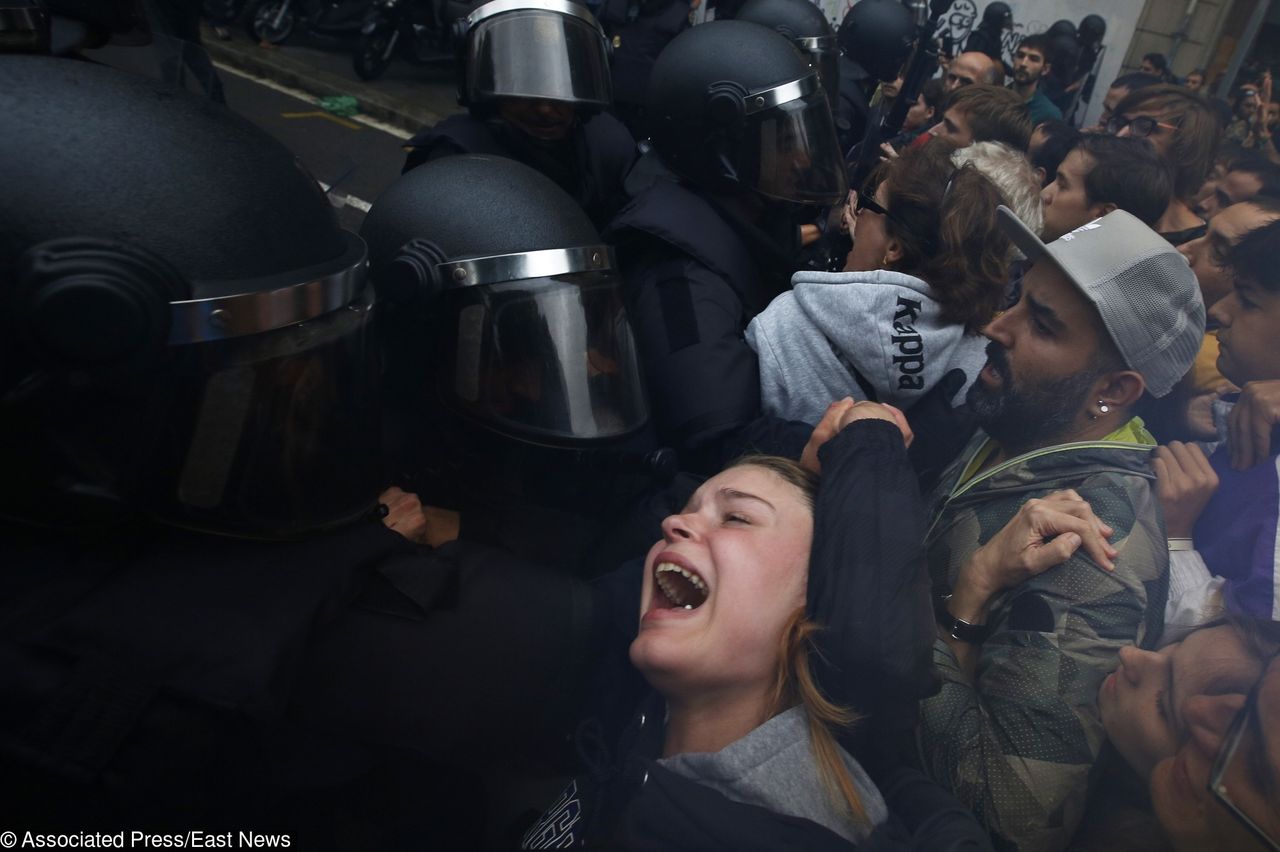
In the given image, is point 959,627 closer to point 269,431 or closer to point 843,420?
point 843,420

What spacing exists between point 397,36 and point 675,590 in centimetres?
927

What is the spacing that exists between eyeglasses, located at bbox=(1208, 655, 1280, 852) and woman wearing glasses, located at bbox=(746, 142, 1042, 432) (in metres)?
1.18

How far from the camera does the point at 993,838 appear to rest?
4.42 feet

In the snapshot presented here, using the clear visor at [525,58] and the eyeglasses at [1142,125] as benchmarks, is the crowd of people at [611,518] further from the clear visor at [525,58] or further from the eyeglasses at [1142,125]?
the eyeglasses at [1142,125]

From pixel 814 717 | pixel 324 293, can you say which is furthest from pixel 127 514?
pixel 814 717

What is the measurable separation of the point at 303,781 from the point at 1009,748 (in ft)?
3.69

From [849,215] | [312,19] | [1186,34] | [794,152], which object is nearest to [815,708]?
[794,152]

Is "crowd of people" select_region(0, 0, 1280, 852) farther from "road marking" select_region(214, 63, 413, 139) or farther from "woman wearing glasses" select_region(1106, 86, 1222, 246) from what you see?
"road marking" select_region(214, 63, 413, 139)

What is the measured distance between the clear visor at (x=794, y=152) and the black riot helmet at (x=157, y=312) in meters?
1.53

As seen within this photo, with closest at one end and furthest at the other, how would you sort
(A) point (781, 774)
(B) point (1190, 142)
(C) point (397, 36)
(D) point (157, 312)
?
(D) point (157, 312) < (A) point (781, 774) < (B) point (1190, 142) < (C) point (397, 36)

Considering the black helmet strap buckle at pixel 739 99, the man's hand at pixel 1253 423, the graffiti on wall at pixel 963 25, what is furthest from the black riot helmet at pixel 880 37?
the graffiti on wall at pixel 963 25

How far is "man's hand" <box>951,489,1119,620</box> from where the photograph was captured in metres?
1.46

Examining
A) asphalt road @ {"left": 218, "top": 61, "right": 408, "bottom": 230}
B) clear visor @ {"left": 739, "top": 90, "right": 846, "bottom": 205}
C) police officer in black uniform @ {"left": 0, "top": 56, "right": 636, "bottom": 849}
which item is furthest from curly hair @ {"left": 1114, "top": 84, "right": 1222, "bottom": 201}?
asphalt road @ {"left": 218, "top": 61, "right": 408, "bottom": 230}

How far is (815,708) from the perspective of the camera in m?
1.35
